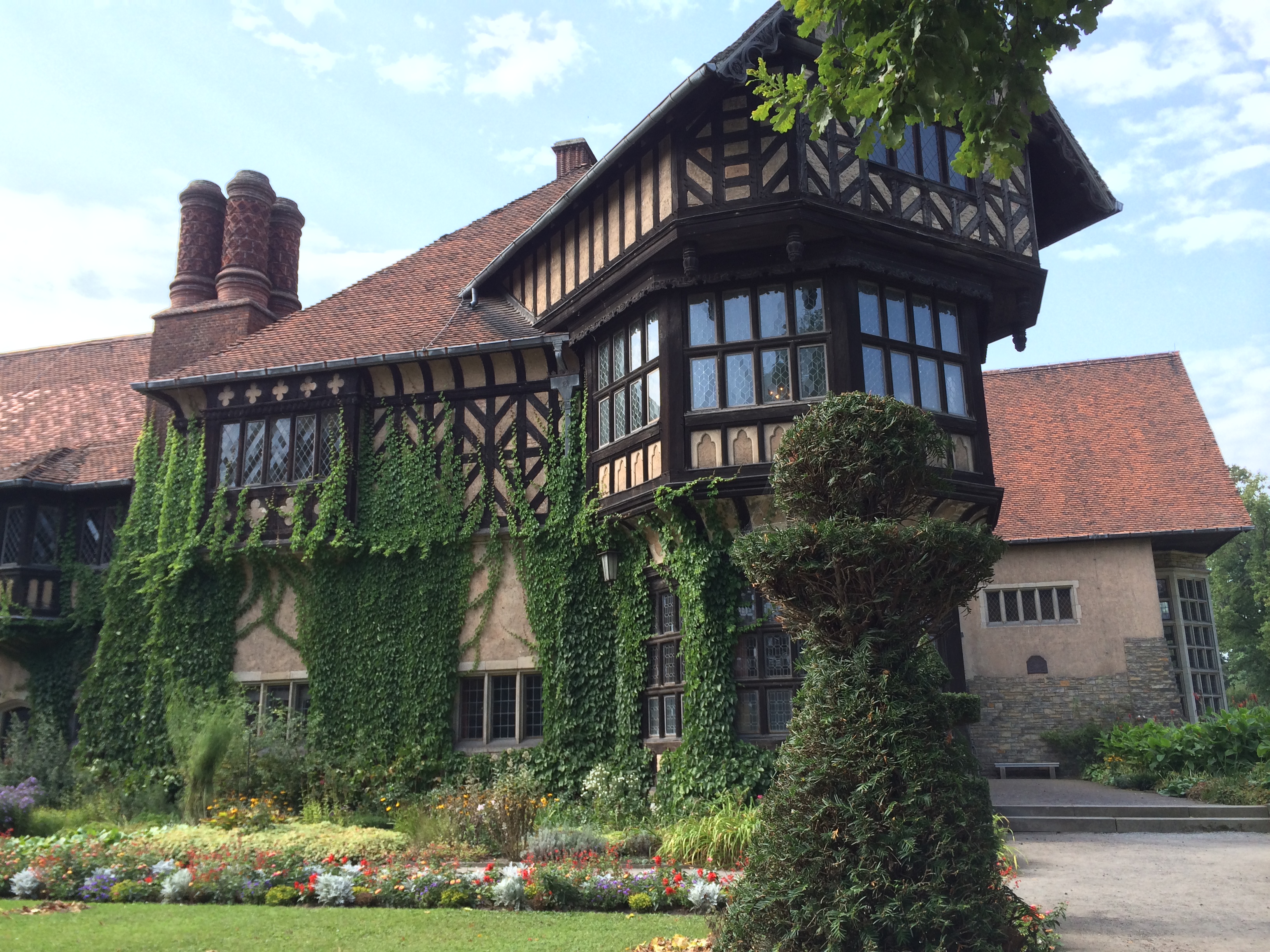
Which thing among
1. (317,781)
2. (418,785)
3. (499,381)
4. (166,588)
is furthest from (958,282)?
(166,588)

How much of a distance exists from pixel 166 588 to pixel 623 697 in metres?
7.53

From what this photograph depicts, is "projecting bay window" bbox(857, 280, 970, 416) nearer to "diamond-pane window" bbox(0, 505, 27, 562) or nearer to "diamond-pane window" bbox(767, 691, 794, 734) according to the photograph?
"diamond-pane window" bbox(767, 691, 794, 734)

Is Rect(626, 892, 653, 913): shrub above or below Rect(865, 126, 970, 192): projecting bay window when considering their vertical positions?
below

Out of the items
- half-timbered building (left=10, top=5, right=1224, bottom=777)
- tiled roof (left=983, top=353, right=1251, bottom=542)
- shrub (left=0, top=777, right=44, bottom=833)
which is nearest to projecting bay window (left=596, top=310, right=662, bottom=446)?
half-timbered building (left=10, top=5, right=1224, bottom=777)

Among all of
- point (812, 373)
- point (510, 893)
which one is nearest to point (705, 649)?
point (812, 373)

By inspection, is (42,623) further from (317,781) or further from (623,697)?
(623,697)

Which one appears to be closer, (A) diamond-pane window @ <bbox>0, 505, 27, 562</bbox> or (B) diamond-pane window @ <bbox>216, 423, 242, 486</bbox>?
(B) diamond-pane window @ <bbox>216, 423, 242, 486</bbox>

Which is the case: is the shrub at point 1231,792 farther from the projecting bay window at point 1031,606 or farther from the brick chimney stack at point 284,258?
the brick chimney stack at point 284,258

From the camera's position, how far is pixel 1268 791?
12367mm

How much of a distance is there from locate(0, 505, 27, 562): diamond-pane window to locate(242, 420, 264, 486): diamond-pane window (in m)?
4.30

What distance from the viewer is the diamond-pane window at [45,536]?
55.3ft

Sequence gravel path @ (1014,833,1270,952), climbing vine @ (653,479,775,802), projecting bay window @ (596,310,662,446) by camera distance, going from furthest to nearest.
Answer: projecting bay window @ (596,310,662,446), climbing vine @ (653,479,775,802), gravel path @ (1014,833,1270,952)

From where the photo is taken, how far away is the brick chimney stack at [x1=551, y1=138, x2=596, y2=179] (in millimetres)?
19484

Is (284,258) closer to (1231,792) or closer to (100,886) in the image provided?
(100,886)
